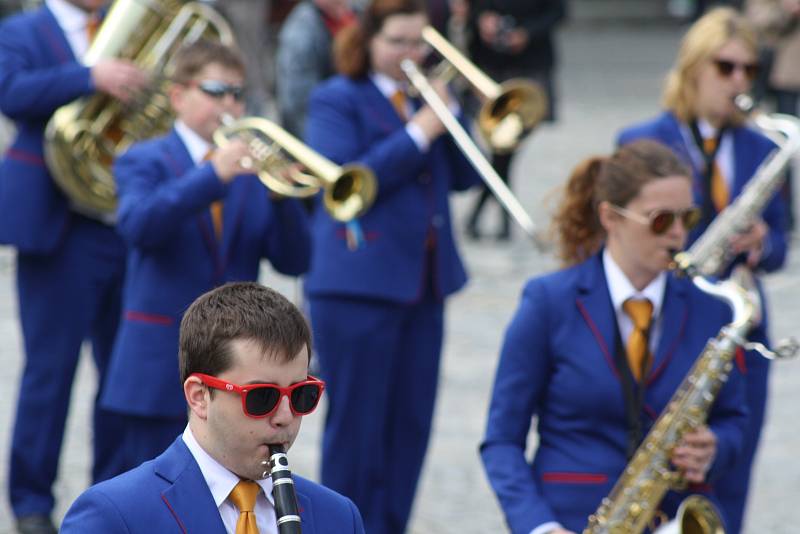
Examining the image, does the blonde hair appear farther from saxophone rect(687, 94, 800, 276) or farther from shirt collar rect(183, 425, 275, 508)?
shirt collar rect(183, 425, 275, 508)

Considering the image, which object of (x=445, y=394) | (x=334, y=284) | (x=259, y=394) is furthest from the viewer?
(x=445, y=394)

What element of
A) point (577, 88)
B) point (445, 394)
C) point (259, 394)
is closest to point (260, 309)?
point (259, 394)

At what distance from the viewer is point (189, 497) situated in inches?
110

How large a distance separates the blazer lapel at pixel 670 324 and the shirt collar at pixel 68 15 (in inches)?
110

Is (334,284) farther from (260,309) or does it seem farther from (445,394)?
(260,309)

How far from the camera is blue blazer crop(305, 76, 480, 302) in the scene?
5.89m

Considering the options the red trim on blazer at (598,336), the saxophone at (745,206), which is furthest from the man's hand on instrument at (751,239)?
the red trim on blazer at (598,336)

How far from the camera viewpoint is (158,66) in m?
6.13

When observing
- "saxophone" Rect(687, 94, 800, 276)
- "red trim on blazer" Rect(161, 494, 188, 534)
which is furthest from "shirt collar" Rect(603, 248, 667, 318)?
"red trim on blazer" Rect(161, 494, 188, 534)

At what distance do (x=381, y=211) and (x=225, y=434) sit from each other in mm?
3199

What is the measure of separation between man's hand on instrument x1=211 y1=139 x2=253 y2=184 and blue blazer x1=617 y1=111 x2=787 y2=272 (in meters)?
1.34

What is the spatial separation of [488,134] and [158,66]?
1278 mm

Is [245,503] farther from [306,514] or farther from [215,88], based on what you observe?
[215,88]

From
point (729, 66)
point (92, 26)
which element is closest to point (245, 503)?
point (729, 66)
